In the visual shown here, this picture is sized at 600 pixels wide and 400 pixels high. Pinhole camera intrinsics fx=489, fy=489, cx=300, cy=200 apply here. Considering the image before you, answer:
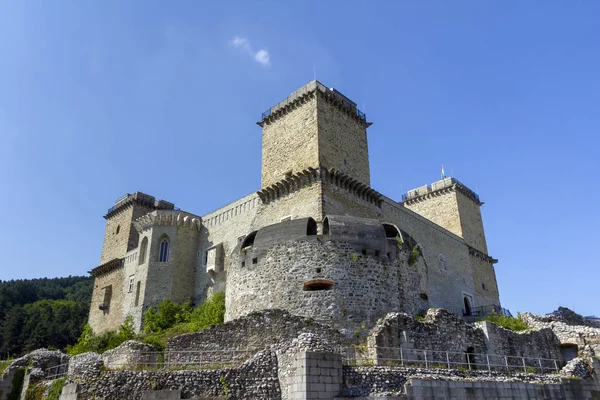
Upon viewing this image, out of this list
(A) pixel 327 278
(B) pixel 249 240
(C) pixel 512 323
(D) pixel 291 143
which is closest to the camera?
(A) pixel 327 278

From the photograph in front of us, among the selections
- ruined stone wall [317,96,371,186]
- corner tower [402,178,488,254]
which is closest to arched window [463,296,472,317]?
corner tower [402,178,488,254]

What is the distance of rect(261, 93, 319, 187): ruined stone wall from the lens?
97.5 feet

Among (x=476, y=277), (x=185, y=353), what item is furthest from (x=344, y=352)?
(x=476, y=277)

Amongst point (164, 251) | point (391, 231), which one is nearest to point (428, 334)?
point (391, 231)

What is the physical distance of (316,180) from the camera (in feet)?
91.1

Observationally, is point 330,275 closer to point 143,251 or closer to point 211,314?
point 211,314

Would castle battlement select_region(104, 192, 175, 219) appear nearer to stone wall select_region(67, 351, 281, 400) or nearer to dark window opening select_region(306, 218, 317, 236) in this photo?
dark window opening select_region(306, 218, 317, 236)

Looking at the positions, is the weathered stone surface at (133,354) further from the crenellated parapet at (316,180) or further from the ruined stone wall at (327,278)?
the crenellated parapet at (316,180)

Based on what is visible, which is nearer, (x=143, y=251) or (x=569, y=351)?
(x=569, y=351)

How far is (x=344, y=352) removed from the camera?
17250mm

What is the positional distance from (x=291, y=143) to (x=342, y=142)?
326cm

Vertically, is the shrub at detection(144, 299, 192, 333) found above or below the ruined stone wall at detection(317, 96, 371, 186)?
below

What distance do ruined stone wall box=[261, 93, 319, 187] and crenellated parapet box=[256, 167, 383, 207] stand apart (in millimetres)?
838

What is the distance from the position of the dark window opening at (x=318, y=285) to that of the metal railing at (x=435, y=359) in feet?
10.4
